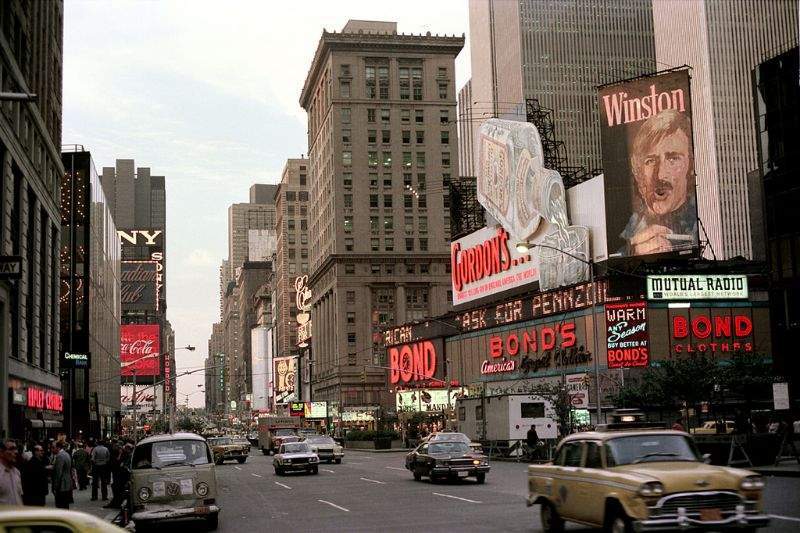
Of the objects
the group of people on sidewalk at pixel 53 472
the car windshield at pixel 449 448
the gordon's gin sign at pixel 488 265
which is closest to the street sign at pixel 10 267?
the group of people on sidewalk at pixel 53 472

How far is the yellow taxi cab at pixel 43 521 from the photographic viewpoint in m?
6.52

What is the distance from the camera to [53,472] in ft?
81.4

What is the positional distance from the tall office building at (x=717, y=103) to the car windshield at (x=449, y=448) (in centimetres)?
14275

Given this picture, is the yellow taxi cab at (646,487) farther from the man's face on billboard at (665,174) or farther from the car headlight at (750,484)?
the man's face on billboard at (665,174)

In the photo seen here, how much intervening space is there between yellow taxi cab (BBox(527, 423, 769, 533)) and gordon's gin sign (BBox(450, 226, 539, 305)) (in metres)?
67.0

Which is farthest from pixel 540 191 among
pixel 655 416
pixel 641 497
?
pixel 641 497

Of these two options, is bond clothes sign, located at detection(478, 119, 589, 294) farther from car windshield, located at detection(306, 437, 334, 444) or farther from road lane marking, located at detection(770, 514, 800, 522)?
road lane marking, located at detection(770, 514, 800, 522)

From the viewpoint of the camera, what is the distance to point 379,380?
5354 inches

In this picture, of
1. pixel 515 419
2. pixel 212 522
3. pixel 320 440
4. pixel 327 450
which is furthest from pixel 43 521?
pixel 320 440

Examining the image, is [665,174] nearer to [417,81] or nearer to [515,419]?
[515,419]

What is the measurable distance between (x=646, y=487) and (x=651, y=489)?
7 cm

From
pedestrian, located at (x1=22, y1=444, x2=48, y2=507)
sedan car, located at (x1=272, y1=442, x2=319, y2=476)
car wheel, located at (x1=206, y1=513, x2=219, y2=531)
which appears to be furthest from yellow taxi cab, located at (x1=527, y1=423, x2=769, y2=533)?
sedan car, located at (x1=272, y1=442, x2=319, y2=476)

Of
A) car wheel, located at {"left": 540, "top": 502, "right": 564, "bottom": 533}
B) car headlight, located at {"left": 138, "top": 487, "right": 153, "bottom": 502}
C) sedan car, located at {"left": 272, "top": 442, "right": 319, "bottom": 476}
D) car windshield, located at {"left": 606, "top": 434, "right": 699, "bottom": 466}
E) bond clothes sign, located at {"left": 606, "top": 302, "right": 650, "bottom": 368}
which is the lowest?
sedan car, located at {"left": 272, "top": 442, "right": 319, "bottom": 476}

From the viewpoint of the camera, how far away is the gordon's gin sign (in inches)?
3361
